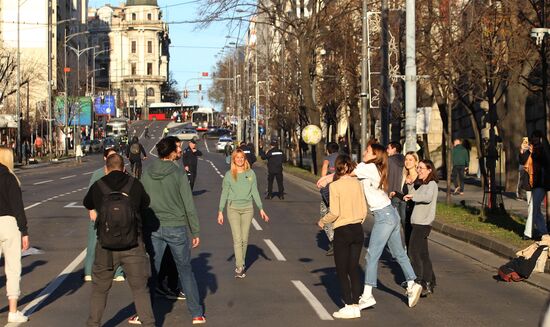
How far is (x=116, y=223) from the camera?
26.0 ft

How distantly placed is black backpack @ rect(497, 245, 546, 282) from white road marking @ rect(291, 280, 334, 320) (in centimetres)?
288

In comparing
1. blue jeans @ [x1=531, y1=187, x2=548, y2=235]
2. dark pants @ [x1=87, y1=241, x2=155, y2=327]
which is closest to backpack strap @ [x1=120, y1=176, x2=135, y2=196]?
dark pants @ [x1=87, y1=241, x2=155, y2=327]

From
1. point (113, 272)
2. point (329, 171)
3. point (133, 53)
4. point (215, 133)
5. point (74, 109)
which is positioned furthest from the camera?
point (133, 53)

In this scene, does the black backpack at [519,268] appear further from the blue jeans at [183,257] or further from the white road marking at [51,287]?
the white road marking at [51,287]

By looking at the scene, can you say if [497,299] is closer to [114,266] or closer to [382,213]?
[382,213]

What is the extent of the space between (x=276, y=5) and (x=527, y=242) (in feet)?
89.6

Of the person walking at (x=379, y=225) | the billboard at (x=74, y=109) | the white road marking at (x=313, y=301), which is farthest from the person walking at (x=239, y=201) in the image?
the billboard at (x=74, y=109)

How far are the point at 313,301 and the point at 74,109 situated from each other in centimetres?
7925

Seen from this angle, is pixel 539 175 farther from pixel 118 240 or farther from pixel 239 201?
pixel 118 240

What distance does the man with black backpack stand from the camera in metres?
7.94

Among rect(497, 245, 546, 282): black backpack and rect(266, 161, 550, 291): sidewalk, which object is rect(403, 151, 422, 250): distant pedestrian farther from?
rect(266, 161, 550, 291): sidewalk

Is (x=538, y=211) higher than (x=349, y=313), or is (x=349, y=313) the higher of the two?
(x=538, y=211)

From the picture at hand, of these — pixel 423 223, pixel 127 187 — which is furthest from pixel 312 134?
pixel 127 187

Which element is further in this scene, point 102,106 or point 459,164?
point 102,106
